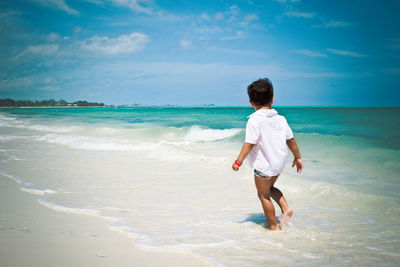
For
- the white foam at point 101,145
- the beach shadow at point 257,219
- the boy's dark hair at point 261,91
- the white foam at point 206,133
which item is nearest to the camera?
the boy's dark hair at point 261,91

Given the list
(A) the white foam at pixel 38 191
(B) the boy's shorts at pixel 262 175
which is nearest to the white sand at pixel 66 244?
(A) the white foam at pixel 38 191

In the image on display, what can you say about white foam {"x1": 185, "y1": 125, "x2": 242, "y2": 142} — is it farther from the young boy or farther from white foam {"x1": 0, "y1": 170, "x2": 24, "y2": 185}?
the young boy

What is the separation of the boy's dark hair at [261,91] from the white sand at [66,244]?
170 cm

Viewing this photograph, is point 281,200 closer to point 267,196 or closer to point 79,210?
point 267,196

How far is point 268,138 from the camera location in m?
2.96

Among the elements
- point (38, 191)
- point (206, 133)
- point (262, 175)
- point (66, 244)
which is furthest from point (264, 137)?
point (206, 133)

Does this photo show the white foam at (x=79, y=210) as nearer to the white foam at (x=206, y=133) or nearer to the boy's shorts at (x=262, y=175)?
the boy's shorts at (x=262, y=175)

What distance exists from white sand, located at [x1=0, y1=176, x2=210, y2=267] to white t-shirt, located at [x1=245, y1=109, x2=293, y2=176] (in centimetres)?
117

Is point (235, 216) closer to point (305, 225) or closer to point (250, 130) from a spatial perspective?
point (305, 225)

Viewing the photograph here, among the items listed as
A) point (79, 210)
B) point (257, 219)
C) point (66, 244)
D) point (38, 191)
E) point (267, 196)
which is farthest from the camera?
point (38, 191)

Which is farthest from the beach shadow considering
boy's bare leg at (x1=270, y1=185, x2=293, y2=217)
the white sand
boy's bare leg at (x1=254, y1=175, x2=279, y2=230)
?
the white sand

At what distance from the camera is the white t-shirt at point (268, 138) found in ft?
9.63

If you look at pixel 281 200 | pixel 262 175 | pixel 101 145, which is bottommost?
pixel 101 145

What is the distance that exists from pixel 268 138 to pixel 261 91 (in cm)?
50
